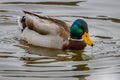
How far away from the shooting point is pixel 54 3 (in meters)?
14.8

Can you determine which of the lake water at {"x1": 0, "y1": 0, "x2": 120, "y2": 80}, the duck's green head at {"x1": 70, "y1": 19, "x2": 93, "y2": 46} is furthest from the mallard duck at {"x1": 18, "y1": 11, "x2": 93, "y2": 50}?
the lake water at {"x1": 0, "y1": 0, "x2": 120, "y2": 80}

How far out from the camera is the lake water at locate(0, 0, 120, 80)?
31.8 ft

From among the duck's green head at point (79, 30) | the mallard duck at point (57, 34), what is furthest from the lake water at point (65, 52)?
the duck's green head at point (79, 30)

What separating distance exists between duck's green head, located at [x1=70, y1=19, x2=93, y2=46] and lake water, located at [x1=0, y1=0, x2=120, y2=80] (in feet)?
0.96

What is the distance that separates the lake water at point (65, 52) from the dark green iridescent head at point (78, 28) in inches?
14.9

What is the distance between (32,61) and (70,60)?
77 cm

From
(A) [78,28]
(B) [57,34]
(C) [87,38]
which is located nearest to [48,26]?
(B) [57,34]

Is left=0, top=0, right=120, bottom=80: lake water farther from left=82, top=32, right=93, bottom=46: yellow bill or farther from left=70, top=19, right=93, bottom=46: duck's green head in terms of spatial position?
left=70, top=19, right=93, bottom=46: duck's green head

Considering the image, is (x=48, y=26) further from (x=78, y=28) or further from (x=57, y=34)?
(x=78, y=28)

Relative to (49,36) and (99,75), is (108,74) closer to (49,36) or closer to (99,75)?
(99,75)

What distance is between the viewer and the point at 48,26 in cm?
1173

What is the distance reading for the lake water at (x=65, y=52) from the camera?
9.68 m

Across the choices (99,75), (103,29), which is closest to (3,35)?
(103,29)

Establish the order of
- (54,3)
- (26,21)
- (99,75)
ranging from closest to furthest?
(99,75)
(26,21)
(54,3)
